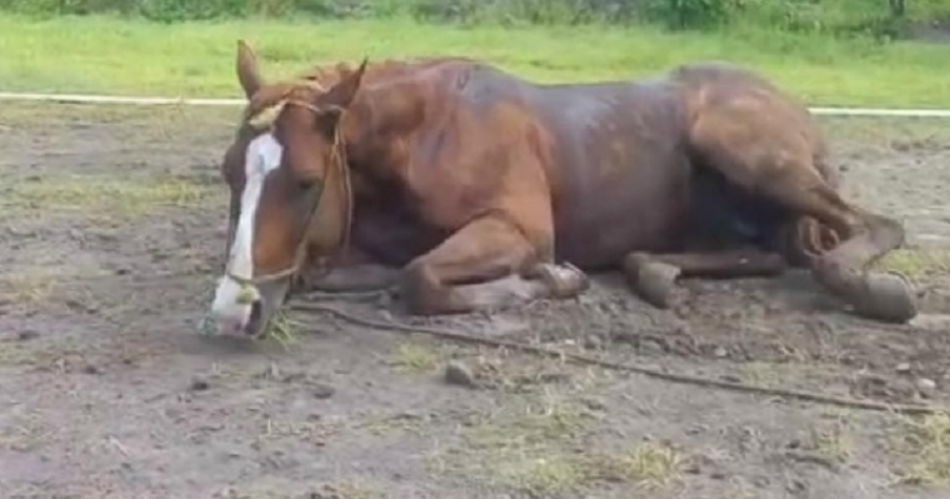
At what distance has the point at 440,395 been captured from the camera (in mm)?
5914

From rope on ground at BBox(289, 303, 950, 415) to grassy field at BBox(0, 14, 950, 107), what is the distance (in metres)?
6.10

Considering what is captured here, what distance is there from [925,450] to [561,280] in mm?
1810

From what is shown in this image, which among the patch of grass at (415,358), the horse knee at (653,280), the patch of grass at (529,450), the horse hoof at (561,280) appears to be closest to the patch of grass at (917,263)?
the horse knee at (653,280)

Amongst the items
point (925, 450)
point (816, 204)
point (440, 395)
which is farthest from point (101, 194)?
point (925, 450)

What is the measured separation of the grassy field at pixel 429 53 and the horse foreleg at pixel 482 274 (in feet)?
19.4

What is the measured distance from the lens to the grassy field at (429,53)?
1321 cm

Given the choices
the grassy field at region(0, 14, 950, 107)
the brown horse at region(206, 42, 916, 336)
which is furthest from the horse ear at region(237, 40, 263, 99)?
the grassy field at region(0, 14, 950, 107)

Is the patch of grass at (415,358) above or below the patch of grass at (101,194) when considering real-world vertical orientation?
above

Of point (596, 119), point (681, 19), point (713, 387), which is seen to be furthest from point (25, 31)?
point (713, 387)

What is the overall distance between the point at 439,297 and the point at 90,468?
168 cm

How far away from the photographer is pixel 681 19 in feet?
55.8

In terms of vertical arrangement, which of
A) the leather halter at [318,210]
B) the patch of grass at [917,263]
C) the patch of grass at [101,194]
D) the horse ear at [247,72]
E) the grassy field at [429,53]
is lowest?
the grassy field at [429,53]

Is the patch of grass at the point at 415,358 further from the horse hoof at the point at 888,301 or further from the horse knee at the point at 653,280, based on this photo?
the horse hoof at the point at 888,301

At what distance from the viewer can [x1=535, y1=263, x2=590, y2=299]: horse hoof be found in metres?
6.94
